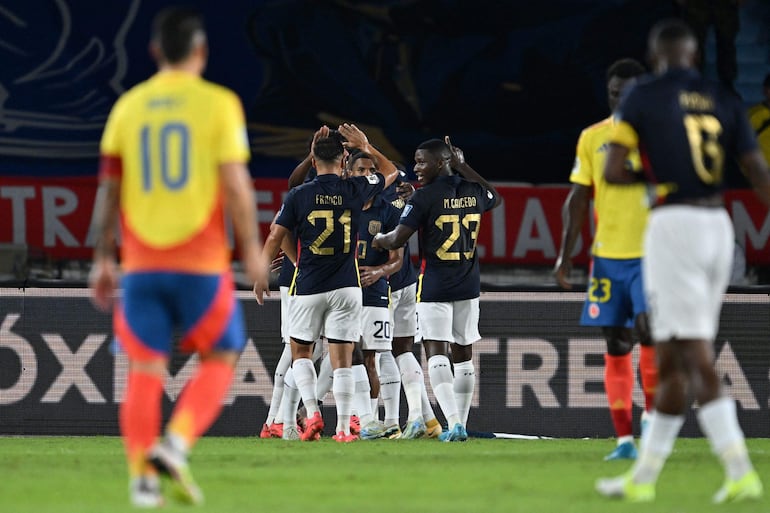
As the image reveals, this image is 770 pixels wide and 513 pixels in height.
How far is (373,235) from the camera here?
1416cm

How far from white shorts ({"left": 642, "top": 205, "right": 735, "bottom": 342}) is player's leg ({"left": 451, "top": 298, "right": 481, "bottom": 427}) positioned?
571 centimetres

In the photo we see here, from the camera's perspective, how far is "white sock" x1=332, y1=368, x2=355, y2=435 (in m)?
12.7

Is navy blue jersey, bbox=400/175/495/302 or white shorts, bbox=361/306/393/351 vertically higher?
navy blue jersey, bbox=400/175/495/302

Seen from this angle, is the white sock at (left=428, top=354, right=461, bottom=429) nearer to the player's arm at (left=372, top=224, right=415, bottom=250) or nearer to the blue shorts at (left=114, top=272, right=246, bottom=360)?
the player's arm at (left=372, top=224, right=415, bottom=250)

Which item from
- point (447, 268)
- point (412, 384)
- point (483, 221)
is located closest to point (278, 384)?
point (412, 384)

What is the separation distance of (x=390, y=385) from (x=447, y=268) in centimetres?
150

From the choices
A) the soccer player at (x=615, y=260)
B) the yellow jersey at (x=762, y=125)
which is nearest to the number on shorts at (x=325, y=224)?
the soccer player at (x=615, y=260)

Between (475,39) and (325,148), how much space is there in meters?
7.76

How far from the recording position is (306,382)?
42.0ft

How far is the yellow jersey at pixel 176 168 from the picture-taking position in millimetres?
6762

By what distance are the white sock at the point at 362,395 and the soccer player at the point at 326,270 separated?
1.75ft

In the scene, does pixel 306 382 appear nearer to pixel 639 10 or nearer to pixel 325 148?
pixel 325 148

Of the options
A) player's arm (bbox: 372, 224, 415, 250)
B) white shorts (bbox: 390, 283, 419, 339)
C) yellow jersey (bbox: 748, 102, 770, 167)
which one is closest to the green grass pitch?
player's arm (bbox: 372, 224, 415, 250)

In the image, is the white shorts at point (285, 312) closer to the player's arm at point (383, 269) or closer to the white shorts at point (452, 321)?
the player's arm at point (383, 269)
